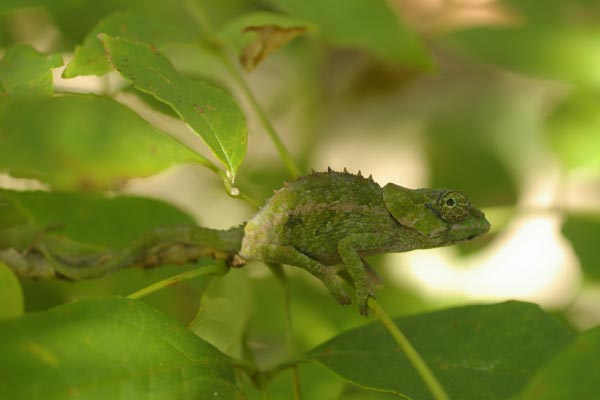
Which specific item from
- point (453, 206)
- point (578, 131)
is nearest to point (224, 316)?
point (453, 206)

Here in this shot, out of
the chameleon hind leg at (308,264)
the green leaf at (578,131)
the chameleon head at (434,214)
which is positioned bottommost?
the chameleon hind leg at (308,264)

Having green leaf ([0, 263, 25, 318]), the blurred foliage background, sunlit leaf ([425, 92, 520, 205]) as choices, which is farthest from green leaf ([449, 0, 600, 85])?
green leaf ([0, 263, 25, 318])

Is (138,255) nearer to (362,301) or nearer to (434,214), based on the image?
(362,301)

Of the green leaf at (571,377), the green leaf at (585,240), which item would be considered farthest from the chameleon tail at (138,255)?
the green leaf at (585,240)

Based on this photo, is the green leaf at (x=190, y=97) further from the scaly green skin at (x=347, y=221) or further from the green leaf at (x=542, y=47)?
the green leaf at (x=542, y=47)

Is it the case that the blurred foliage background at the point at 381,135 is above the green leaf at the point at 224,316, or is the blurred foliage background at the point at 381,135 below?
above

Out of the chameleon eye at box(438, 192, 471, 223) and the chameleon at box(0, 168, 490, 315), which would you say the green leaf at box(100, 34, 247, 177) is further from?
the chameleon eye at box(438, 192, 471, 223)
